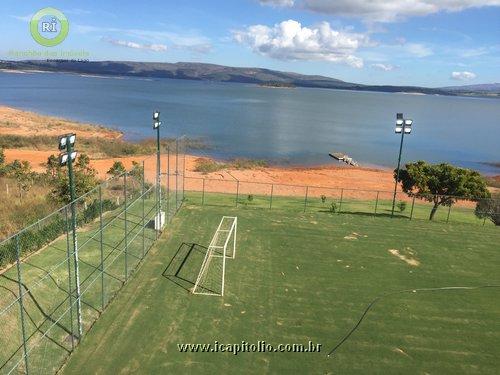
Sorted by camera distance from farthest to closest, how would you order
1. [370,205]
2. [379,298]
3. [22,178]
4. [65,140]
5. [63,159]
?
[370,205], [22,178], [379,298], [65,140], [63,159]

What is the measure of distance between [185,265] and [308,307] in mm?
5833

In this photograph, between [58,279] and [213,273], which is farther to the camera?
[213,273]

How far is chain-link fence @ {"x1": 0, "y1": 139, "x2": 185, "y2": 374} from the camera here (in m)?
12.7

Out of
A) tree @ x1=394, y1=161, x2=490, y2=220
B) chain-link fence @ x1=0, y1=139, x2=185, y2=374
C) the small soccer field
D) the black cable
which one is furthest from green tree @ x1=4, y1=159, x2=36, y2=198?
tree @ x1=394, y1=161, x2=490, y2=220

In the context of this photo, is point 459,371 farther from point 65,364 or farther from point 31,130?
point 31,130

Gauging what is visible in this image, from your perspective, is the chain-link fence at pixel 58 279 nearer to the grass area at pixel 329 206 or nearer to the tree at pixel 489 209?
the grass area at pixel 329 206

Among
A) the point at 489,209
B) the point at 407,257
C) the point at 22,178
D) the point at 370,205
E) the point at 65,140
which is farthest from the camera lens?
the point at 370,205

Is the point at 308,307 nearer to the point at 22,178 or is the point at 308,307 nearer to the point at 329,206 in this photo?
the point at 329,206

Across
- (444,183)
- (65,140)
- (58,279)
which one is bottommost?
(58,279)

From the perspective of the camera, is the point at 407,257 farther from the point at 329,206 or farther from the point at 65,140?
the point at 65,140

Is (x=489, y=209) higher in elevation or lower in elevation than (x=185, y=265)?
higher

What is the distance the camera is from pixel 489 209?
3034 cm

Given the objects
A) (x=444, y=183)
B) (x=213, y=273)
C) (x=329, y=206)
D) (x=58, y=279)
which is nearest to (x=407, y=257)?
(x=444, y=183)

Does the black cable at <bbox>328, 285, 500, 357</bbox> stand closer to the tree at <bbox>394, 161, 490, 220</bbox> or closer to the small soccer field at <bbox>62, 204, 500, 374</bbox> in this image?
the small soccer field at <bbox>62, 204, 500, 374</bbox>
